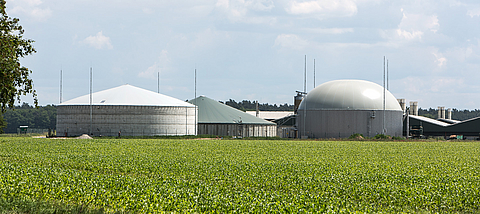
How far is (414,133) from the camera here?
83.4 m

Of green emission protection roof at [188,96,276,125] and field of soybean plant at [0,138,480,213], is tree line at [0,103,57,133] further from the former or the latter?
field of soybean plant at [0,138,480,213]

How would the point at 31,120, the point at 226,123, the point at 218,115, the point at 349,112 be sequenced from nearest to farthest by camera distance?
1. the point at 349,112
2. the point at 226,123
3. the point at 218,115
4. the point at 31,120

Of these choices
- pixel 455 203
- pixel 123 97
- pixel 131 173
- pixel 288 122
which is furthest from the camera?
pixel 288 122

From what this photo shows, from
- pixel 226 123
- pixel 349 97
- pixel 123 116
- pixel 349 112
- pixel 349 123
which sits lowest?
pixel 226 123

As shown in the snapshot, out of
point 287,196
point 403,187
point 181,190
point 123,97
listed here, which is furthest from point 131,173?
point 123,97

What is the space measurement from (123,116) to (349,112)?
1460 inches

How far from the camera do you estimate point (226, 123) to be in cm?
8675

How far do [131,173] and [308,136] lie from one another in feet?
205

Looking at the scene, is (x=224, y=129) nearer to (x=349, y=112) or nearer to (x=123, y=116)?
(x=123, y=116)

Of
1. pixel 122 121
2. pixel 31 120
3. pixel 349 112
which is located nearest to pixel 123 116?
pixel 122 121

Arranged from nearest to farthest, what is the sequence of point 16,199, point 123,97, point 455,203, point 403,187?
point 16,199 < point 455,203 < point 403,187 < point 123,97

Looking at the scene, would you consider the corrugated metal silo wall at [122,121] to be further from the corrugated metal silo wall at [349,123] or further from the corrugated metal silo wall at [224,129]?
the corrugated metal silo wall at [349,123]

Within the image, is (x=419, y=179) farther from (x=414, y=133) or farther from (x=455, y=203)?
(x=414, y=133)

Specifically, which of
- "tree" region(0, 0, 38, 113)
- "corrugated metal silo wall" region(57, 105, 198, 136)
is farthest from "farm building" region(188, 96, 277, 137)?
"tree" region(0, 0, 38, 113)
